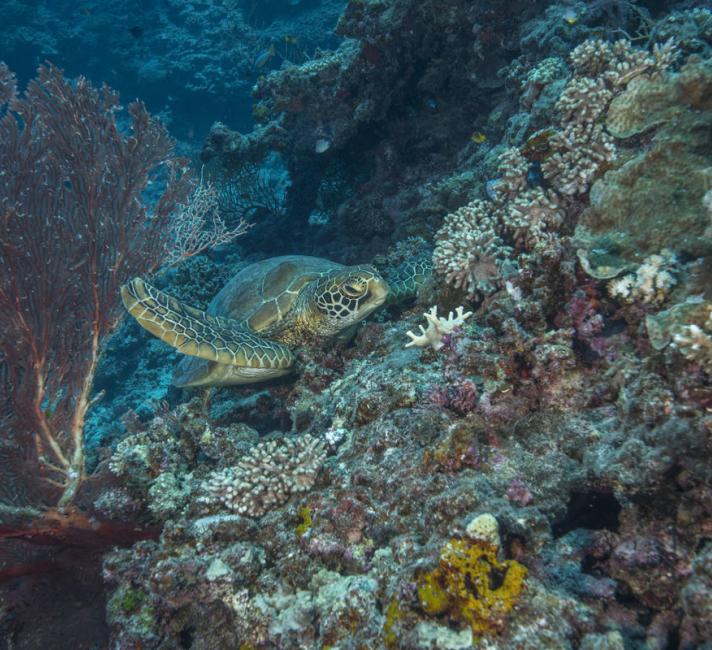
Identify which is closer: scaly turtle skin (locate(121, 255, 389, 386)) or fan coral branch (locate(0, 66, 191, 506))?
fan coral branch (locate(0, 66, 191, 506))

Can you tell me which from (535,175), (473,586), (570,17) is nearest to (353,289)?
(535,175)

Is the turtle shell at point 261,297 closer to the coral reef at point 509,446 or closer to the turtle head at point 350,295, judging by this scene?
the coral reef at point 509,446

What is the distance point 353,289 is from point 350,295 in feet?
0.34

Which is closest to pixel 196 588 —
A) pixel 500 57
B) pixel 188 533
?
pixel 188 533

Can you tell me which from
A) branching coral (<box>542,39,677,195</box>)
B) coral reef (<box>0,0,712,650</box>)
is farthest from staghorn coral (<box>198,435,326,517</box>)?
branching coral (<box>542,39,677,195</box>)

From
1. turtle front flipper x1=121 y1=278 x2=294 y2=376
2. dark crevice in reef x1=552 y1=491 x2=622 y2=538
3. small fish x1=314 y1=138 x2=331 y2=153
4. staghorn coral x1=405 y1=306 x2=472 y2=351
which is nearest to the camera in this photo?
dark crevice in reef x1=552 y1=491 x2=622 y2=538

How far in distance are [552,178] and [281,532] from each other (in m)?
3.84

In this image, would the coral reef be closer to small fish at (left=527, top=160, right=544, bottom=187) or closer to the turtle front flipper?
small fish at (left=527, top=160, right=544, bottom=187)

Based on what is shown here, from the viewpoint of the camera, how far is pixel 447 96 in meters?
9.05

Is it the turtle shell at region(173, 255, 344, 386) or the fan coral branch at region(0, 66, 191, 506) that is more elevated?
the fan coral branch at region(0, 66, 191, 506)

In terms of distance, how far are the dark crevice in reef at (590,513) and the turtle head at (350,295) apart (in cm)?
316

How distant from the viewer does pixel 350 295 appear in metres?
5.03

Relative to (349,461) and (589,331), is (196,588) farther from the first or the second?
(589,331)

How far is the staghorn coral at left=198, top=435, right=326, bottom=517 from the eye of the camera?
3.07 m
